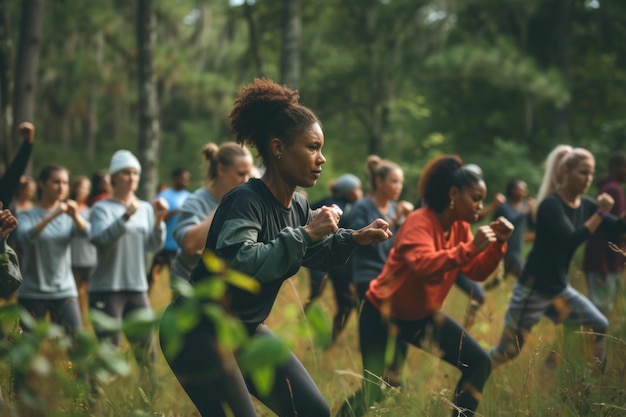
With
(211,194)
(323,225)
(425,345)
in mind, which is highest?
(323,225)

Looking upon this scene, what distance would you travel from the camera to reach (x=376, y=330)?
485 cm

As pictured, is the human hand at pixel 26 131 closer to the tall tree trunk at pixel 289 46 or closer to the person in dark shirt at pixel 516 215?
the person in dark shirt at pixel 516 215

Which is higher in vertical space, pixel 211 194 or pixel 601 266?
pixel 211 194

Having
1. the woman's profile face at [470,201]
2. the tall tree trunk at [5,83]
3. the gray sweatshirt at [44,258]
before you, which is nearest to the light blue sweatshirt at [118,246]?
the gray sweatshirt at [44,258]

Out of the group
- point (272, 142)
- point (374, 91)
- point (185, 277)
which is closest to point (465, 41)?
point (374, 91)

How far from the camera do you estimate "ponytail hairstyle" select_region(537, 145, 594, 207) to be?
19.3 ft

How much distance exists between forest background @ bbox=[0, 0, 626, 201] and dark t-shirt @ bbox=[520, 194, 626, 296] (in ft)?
29.2

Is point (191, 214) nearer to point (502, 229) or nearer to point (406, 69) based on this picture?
point (502, 229)

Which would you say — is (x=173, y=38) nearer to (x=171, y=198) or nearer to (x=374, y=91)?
(x=374, y=91)

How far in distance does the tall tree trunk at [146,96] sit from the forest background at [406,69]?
274cm

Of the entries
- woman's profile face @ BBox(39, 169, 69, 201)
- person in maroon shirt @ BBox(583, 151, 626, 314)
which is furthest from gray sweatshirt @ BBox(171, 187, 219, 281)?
person in maroon shirt @ BBox(583, 151, 626, 314)

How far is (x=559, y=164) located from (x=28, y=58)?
677 cm

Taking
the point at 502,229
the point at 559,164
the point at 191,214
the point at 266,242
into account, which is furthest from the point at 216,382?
the point at 559,164

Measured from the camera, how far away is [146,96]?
40.7 feet
